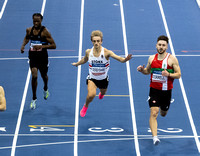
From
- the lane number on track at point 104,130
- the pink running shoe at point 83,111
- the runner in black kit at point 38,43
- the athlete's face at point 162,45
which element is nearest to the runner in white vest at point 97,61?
the pink running shoe at point 83,111

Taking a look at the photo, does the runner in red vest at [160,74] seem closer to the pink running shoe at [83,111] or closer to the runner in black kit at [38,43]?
the pink running shoe at [83,111]

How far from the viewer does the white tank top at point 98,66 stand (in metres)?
10.8

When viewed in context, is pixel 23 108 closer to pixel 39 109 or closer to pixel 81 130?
pixel 39 109

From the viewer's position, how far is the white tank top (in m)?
10.8

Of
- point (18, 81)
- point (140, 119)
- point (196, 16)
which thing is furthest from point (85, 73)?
point (196, 16)

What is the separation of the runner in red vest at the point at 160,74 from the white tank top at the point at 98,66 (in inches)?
40.7

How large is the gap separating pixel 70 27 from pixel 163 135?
720cm

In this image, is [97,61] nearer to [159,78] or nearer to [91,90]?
[91,90]

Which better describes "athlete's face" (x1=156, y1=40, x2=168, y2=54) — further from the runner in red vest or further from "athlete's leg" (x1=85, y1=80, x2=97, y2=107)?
"athlete's leg" (x1=85, y1=80, x2=97, y2=107)

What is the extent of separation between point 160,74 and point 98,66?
1483 millimetres

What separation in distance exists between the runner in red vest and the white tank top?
103 cm

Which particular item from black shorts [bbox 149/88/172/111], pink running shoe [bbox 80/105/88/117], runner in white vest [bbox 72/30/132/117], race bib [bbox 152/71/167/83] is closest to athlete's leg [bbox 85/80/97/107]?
runner in white vest [bbox 72/30/132/117]

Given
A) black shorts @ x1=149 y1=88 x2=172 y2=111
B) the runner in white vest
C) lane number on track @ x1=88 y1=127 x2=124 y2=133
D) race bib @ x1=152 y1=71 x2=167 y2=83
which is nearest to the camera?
race bib @ x1=152 y1=71 x2=167 y2=83

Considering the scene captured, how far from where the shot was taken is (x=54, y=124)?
457 inches
